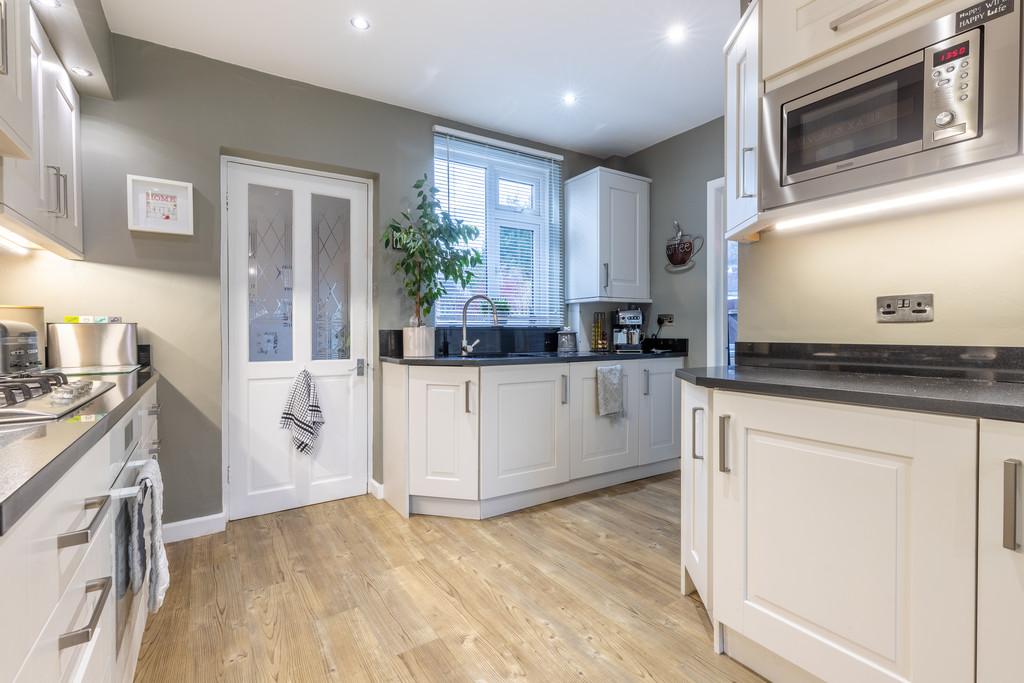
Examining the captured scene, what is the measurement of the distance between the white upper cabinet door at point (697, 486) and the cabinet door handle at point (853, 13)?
1.12 m

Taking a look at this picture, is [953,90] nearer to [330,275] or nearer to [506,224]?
[506,224]

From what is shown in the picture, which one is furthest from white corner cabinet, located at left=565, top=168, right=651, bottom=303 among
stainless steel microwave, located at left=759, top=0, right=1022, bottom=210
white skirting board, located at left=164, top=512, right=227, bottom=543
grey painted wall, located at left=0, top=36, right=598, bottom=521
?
white skirting board, located at left=164, top=512, right=227, bottom=543

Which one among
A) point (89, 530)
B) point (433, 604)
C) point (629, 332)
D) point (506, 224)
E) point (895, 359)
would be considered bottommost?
point (433, 604)

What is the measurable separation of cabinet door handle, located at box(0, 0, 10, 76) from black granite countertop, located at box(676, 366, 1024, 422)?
2181 millimetres

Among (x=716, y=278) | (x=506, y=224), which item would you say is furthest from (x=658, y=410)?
(x=506, y=224)

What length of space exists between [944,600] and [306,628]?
1891mm

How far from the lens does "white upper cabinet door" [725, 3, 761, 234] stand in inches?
66.3

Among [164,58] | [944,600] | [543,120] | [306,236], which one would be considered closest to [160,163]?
[164,58]

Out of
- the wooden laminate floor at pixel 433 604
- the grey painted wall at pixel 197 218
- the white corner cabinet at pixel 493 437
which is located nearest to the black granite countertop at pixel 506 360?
the white corner cabinet at pixel 493 437

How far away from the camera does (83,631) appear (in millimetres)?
812

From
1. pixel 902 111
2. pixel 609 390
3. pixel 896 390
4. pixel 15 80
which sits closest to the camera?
pixel 896 390

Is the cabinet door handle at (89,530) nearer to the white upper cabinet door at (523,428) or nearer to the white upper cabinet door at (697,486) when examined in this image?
the white upper cabinet door at (697,486)

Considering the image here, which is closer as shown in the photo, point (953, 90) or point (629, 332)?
point (953, 90)

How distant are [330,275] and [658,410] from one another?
245 centimetres
